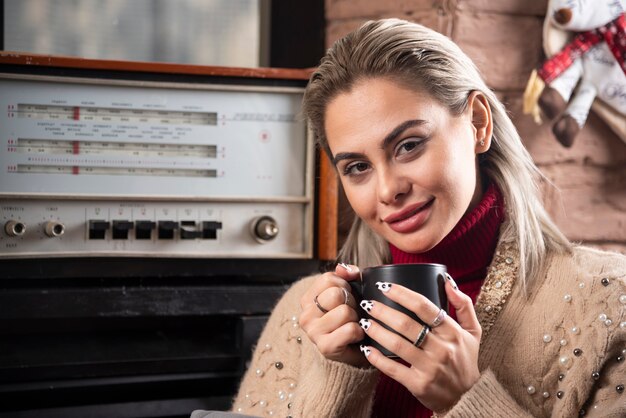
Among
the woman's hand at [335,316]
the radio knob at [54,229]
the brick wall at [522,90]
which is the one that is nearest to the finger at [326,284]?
the woman's hand at [335,316]

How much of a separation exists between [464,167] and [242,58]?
640mm

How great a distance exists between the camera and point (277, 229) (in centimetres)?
117

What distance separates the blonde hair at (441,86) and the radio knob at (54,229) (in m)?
0.36

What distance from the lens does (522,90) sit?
1.38m

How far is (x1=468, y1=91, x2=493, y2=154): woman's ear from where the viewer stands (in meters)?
1.03

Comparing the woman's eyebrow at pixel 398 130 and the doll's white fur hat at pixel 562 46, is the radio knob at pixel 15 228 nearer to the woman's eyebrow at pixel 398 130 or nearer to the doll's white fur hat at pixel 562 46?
the woman's eyebrow at pixel 398 130

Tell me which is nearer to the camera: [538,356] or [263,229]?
[538,356]

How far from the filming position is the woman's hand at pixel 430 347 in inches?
31.8

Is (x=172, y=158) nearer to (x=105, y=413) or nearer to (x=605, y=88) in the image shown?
(x=105, y=413)

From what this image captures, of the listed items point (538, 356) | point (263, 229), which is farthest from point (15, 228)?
point (538, 356)

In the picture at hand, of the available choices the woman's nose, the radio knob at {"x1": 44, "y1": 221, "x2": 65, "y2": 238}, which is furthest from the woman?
the radio knob at {"x1": 44, "y1": 221, "x2": 65, "y2": 238}

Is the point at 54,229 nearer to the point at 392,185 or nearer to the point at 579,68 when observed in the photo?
the point at 392,185

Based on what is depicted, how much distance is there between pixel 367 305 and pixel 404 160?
0.62ft

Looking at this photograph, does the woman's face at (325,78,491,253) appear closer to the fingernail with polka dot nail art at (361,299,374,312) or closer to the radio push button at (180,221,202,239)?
the fingernail with polka dot nail art at (361,299,374,312)
